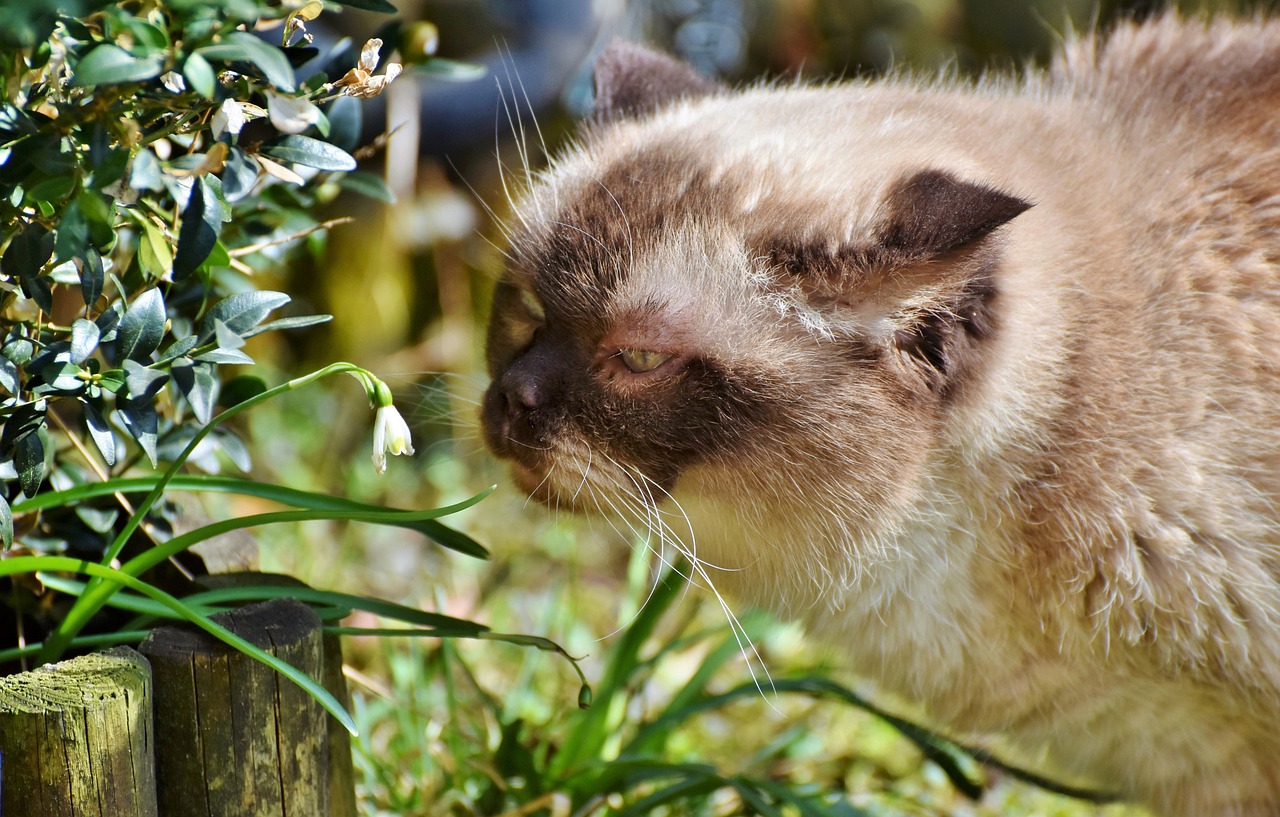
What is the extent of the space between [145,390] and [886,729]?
241 cm

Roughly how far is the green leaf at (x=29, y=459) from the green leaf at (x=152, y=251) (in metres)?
0.27

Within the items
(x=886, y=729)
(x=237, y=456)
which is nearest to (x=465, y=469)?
(x=886, y=729)

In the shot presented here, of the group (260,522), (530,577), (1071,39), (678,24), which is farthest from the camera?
(678,24)

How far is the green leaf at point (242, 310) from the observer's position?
1539mm

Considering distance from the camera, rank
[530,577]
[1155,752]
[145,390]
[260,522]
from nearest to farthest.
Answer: [145,390] → [260,522] → [1155,752] → [530,577]

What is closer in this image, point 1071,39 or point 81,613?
point 81,613

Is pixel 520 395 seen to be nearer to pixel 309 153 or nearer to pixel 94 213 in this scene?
pixel 309 153

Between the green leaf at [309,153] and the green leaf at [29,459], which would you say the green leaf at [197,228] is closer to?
the green leaf at [309,153]


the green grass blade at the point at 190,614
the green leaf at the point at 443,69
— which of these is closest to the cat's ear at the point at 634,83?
the green leaf at the point at 443,69

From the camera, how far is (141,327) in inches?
57.6

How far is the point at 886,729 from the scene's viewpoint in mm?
3188

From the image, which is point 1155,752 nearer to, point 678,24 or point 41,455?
point 41,455

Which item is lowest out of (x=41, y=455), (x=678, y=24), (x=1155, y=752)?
(x=1155, y=752)

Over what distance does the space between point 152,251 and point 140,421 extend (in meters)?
0.24
